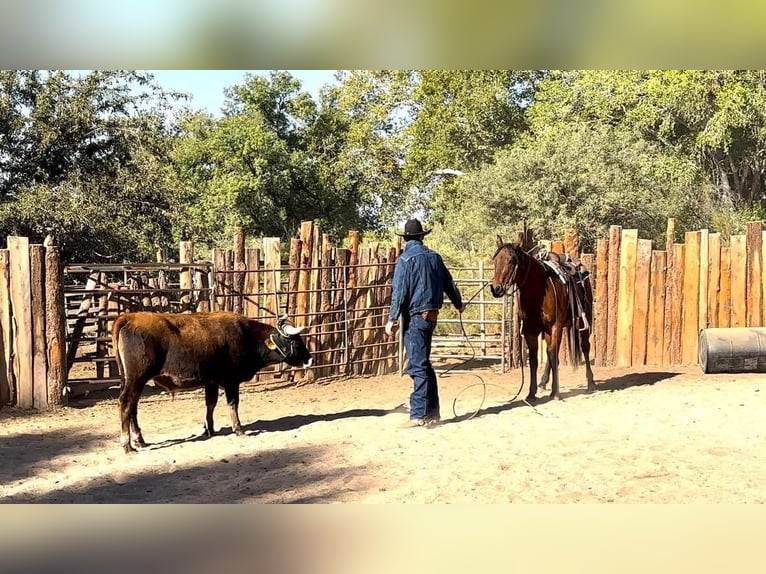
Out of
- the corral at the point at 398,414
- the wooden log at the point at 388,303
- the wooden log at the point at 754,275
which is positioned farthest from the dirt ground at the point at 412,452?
the wooden log at the point at 388,303

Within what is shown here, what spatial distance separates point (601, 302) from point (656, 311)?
0.74 meters

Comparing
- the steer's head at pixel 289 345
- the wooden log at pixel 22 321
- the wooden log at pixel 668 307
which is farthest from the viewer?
the wooden log at pixel 668 307

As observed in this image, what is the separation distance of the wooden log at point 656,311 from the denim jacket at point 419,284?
15.9ft

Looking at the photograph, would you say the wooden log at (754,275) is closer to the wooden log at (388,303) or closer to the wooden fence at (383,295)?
the wooden fence at (383,295)

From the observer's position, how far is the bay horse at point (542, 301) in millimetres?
8805

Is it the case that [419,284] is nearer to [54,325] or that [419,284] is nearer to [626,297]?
[54,325]

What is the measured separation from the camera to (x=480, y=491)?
5883 mm

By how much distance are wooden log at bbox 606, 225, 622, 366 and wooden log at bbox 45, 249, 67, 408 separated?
7.00m

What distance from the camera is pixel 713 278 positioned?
11.6m

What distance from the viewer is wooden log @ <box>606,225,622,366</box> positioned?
11.7 metres

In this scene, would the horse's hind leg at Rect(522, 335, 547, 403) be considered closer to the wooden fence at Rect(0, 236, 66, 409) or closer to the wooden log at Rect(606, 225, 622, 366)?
the wooden log at Rect(606, 225, 622, 366)

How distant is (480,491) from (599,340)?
21.3 feet
